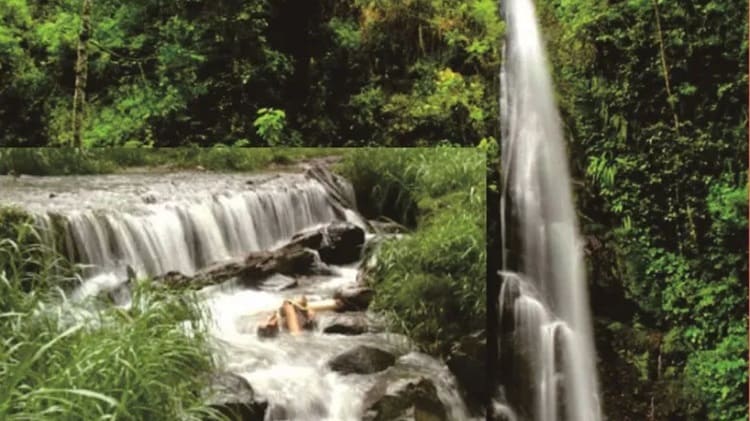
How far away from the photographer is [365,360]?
2.63 meters

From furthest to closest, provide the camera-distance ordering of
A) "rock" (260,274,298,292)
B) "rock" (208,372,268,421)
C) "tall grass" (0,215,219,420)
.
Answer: "rock" (260,274,298,292), "rock" (208,372,268,421), "tall grass" (0,215,219,420)

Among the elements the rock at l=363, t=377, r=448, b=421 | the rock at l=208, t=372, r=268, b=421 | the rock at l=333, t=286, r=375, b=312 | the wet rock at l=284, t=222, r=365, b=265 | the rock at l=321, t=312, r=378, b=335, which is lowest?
the rock at l=363, t=377, r=448, b=421

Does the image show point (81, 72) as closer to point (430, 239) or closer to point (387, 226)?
point (387, 226)

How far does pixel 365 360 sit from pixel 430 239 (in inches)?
15.4

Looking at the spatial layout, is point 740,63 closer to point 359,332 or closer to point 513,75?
point 513,75

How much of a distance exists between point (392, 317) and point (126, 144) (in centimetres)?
89

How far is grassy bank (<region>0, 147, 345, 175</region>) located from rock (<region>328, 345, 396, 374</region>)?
568 millimetres

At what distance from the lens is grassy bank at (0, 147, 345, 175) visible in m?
2.52

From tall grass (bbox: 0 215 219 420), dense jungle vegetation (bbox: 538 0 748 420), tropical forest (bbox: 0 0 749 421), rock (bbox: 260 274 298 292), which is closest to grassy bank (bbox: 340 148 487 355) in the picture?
tropical forest (bbox: 0 0 749 421)

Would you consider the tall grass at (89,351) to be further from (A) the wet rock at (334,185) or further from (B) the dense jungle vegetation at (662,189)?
(B) the dense jungle vegetation at (662,189)

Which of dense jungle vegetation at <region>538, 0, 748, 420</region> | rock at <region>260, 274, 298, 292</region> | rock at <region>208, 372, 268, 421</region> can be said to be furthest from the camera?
dense jungle vegetation at <region>538, 0, 748, 420</region>

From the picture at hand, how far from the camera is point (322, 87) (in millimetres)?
2672

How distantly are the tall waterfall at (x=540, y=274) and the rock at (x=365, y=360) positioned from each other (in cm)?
36

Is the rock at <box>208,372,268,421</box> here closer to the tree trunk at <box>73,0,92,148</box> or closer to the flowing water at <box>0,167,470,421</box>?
the flowing water at <box>0,167,470,421</box>
